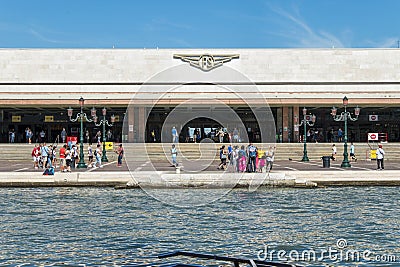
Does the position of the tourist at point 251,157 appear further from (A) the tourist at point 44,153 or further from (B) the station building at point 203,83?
(B) the station building at point 203,83

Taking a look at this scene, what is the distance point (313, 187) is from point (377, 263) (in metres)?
14.9

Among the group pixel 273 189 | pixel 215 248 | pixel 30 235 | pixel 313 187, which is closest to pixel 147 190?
pixel 273 189

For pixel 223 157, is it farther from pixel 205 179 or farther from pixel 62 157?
pixel 62 157

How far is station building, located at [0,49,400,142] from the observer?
60.5 metres

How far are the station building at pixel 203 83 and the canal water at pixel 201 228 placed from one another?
35.9 metres

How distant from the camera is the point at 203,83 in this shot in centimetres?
6181

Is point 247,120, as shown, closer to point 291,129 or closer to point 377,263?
point 291,129

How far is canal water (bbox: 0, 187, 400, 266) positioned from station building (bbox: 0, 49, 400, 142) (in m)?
35.9

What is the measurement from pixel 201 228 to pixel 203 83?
45.4 meters

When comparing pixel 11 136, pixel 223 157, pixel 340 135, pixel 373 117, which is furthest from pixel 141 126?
pixel 223 157

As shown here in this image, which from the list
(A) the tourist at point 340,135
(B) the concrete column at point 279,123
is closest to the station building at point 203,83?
(B) the concrete column at point 279,123

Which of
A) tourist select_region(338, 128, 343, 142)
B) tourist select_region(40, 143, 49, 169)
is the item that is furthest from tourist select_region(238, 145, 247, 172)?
tourist select_region(338, 128, 343, 142)

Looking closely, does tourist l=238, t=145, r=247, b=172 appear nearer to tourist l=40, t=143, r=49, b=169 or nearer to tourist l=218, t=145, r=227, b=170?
tourist l=218, t=145, r=227, b=170

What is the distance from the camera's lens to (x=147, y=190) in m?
26.8
